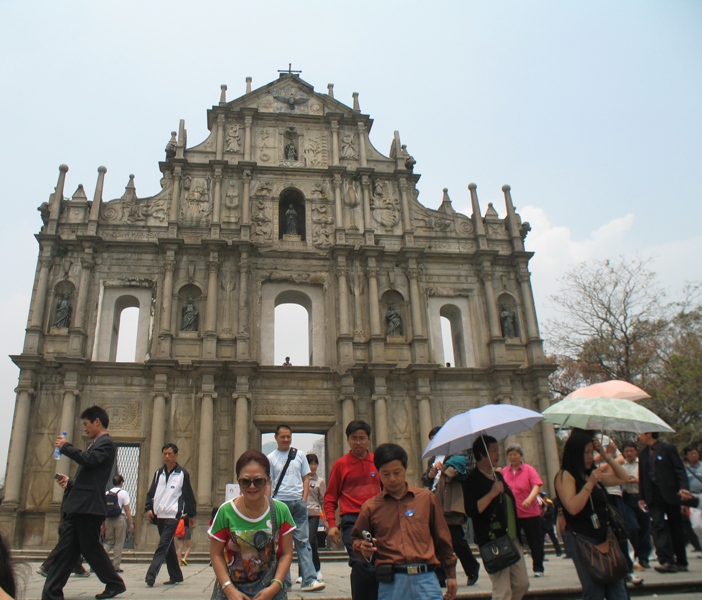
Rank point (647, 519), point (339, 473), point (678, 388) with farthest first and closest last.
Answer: point (678, 388), point (647, 519), point (339, 473)

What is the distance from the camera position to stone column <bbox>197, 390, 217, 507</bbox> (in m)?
15.9

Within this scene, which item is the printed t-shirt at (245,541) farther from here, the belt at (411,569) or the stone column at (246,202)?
the stone column at (246,202)

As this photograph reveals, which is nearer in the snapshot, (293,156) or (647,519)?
(647,519)

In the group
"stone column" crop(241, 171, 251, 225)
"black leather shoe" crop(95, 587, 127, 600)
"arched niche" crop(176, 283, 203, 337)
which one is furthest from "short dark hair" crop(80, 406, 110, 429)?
"stone column" crop(241, 171, 251, 225)

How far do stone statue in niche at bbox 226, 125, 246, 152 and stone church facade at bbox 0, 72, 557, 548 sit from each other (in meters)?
0.05

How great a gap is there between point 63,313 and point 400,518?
1615 cm

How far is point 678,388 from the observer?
78.8 feet

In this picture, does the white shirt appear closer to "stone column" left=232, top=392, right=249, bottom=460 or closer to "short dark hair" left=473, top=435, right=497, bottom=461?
"short dark hair" left=473, top=435, right=497, bottom=461

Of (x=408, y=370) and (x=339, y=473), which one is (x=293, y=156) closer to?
(x=408, y=370)

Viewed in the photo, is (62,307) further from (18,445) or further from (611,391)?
(611,391)

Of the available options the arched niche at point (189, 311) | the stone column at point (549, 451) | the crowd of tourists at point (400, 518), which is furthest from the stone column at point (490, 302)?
the crowd of tourists at point (400, 518)

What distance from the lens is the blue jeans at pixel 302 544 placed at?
730cm

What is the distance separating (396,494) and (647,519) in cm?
628

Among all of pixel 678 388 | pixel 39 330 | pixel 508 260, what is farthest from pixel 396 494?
pixel 678 388
